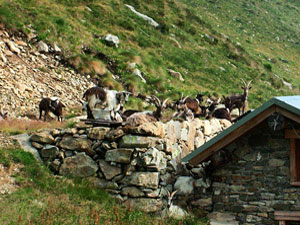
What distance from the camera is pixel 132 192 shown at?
42.5 feet

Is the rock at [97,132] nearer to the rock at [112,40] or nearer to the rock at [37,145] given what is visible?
the rock at [37,145]

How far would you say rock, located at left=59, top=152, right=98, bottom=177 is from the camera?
44.8 ft

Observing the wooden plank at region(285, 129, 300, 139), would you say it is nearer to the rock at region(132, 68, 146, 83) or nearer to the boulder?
the rock at region(132, 68, 146, 83)

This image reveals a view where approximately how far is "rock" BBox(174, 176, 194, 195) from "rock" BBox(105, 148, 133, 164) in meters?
1.69

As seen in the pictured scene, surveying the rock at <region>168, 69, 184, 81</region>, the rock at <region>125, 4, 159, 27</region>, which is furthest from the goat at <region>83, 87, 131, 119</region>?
the rock at <region>125, 4, 159, 27</region>

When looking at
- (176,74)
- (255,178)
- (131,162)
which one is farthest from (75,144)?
(176,74)

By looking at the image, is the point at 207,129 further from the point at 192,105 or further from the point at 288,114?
the point at 288,114

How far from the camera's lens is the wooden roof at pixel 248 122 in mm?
11898

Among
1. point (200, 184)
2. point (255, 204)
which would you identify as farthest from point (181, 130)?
point (255, 204)

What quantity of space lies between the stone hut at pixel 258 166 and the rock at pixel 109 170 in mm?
2165

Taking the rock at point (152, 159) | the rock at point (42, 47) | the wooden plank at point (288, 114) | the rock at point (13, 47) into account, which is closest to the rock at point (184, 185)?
the rock at point (152, 159)

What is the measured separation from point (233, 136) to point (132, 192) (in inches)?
131

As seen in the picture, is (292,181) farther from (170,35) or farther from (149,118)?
(170,35)

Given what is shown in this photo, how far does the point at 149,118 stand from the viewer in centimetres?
1534
